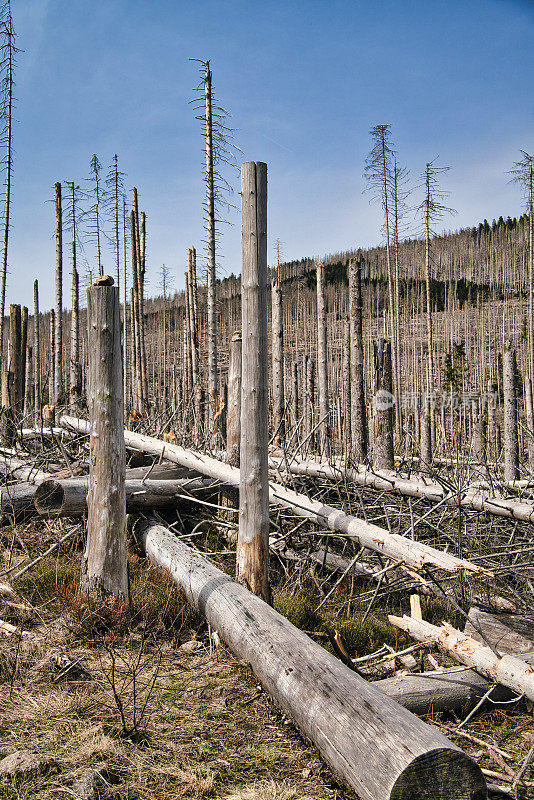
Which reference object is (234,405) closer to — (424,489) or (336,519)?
(336,519)

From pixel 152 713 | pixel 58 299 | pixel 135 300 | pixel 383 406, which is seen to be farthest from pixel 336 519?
pixel 135 300

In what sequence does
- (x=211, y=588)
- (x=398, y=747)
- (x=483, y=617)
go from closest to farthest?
(x=398, y=747)
(x=483, y=617)
(x=211, y=588)

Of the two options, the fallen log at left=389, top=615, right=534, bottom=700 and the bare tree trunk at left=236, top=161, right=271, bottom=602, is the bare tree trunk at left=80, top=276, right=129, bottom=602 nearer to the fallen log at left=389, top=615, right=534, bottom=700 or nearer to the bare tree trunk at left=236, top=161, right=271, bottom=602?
the bare tree trunk at left=236, top=161, right=271, bottom=602

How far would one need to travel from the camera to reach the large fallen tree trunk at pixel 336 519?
408cm

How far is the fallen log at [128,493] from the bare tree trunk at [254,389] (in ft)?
4.96

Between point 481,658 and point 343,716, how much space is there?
1.37m

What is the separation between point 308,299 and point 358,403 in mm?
28571

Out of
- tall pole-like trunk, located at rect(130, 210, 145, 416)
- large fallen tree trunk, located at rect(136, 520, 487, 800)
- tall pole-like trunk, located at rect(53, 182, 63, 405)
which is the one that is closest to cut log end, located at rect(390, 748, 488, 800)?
large fallen tree trunk, located at rect(136, 520, 487, 800)

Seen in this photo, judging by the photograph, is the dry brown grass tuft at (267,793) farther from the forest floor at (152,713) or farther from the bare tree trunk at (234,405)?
the bare tree trunk at (234,405)

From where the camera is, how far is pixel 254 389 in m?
4.38

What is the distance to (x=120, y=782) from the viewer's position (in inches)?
96.7

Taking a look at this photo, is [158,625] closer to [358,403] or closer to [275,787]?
[275,787]

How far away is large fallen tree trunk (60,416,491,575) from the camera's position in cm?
408

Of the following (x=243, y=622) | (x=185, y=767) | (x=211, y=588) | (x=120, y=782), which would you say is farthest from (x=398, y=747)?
(x=211, y=588)
